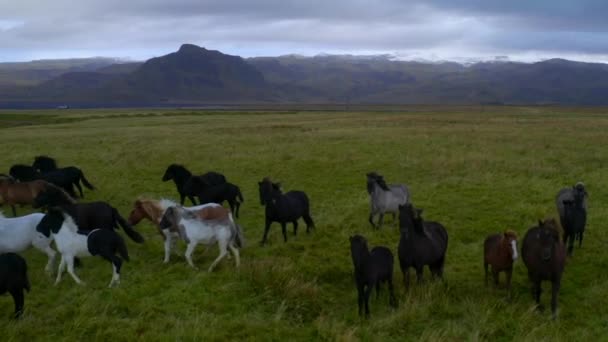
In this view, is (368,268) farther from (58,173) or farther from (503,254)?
(58,173)

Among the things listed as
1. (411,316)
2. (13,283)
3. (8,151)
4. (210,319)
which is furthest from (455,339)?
(8,151)

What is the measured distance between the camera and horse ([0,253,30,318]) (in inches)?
327

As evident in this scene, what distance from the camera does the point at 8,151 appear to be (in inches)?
1271

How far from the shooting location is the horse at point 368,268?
8.87 metres

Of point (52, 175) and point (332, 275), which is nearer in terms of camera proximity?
point (332, 275)

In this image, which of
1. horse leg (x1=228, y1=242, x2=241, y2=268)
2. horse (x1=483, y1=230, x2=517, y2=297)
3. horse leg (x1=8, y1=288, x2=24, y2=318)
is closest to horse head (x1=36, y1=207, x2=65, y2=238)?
horse leg (x1=8, y1=288, x2=24, y2=318)

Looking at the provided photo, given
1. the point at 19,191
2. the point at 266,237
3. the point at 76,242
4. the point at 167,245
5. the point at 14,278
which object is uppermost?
the point at 19,191

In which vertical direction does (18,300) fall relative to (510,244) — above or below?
below

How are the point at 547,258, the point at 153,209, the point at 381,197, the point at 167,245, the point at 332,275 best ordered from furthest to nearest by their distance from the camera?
the point at 381,197 < the point at 153,209 < the point at 167,245 < the point at 332,275 < the point at 547,258

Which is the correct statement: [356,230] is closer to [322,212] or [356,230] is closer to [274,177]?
[322,212]

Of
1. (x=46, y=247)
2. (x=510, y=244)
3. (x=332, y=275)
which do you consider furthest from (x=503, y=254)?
(x=46, y=247)

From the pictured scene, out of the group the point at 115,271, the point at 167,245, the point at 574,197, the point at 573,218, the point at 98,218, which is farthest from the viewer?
the point at 574,197

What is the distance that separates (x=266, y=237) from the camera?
1345 cm

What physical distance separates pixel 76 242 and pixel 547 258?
845 centimetres
